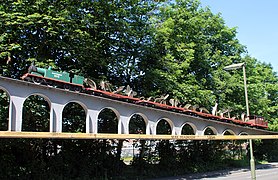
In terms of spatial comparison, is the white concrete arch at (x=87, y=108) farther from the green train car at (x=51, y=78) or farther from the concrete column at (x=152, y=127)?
the green train car at (x=51, y=78)

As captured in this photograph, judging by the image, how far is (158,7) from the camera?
2778 cm

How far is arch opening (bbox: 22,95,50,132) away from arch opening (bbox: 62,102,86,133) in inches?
73.9

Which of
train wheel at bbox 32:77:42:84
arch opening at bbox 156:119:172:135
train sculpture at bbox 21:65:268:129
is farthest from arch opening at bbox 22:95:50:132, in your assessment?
arch opening at bbox 156:119:172:135

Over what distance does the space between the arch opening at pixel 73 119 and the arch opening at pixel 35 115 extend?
1.88 m

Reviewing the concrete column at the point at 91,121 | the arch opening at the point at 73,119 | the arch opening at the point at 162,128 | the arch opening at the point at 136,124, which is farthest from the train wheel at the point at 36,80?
the arch opening at the point at 162,128

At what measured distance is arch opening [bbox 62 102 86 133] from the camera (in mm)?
20516

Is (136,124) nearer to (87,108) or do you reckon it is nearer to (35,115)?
(35,115)

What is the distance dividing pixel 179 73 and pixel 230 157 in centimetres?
1613

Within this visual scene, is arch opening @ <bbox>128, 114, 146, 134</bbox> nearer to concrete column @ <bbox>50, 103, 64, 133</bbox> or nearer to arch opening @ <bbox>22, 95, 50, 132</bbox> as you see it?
arch opening @ <bbox>22, 95, 50, 132</bbox>

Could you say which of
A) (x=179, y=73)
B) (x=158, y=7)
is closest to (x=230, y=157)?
(x=179, y=73)

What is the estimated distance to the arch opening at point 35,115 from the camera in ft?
57.8

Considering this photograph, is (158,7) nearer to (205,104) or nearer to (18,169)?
(205,104)

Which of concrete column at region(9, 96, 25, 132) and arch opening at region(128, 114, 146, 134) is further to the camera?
arch opening at region(128, 114, 146, 134)

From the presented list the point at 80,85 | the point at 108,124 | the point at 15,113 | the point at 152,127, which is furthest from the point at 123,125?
A: the point at 108,124
